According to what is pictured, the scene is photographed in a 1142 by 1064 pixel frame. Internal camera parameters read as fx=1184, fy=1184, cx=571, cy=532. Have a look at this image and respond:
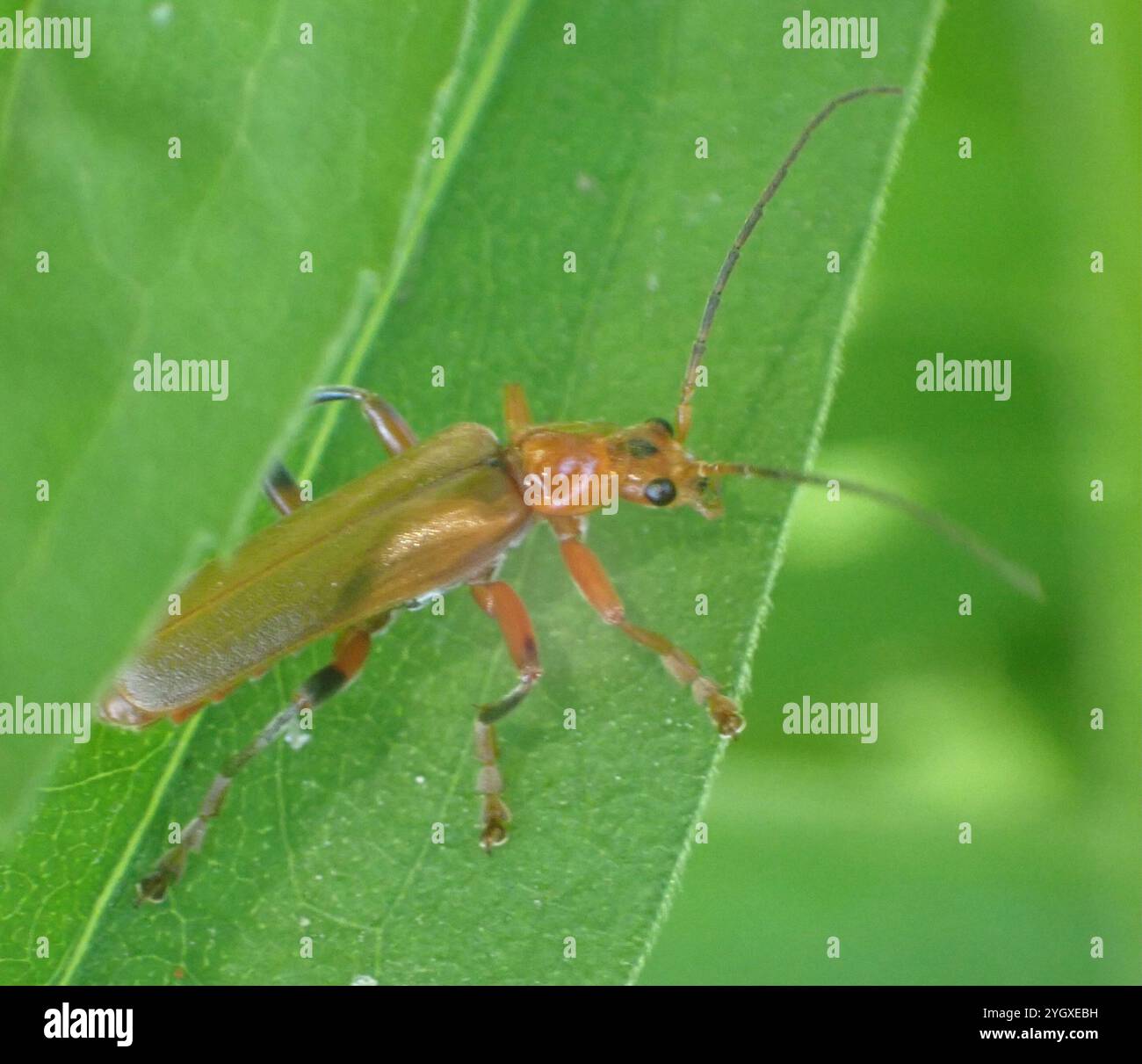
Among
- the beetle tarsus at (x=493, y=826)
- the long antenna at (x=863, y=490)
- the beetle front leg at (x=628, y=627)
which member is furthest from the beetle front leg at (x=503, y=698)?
the long antenna at (x=863, y=490)

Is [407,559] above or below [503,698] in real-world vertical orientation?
above

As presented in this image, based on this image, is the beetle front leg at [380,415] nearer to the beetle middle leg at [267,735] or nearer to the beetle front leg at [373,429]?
the beetle front leg at [373,429]

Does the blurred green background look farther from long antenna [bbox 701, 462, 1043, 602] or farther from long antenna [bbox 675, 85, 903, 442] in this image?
long antenna [bbox 675, 85, 903, 442]

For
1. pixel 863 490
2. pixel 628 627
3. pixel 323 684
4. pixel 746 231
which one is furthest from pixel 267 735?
pixel 746 231

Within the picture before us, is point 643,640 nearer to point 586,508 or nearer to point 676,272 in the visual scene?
point 586,508

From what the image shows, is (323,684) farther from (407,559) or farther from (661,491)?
(661,491)

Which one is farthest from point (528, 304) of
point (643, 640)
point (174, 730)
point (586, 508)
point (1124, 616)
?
point (1124, 616)

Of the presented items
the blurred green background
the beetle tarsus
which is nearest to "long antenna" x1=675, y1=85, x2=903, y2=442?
the blurred green background
